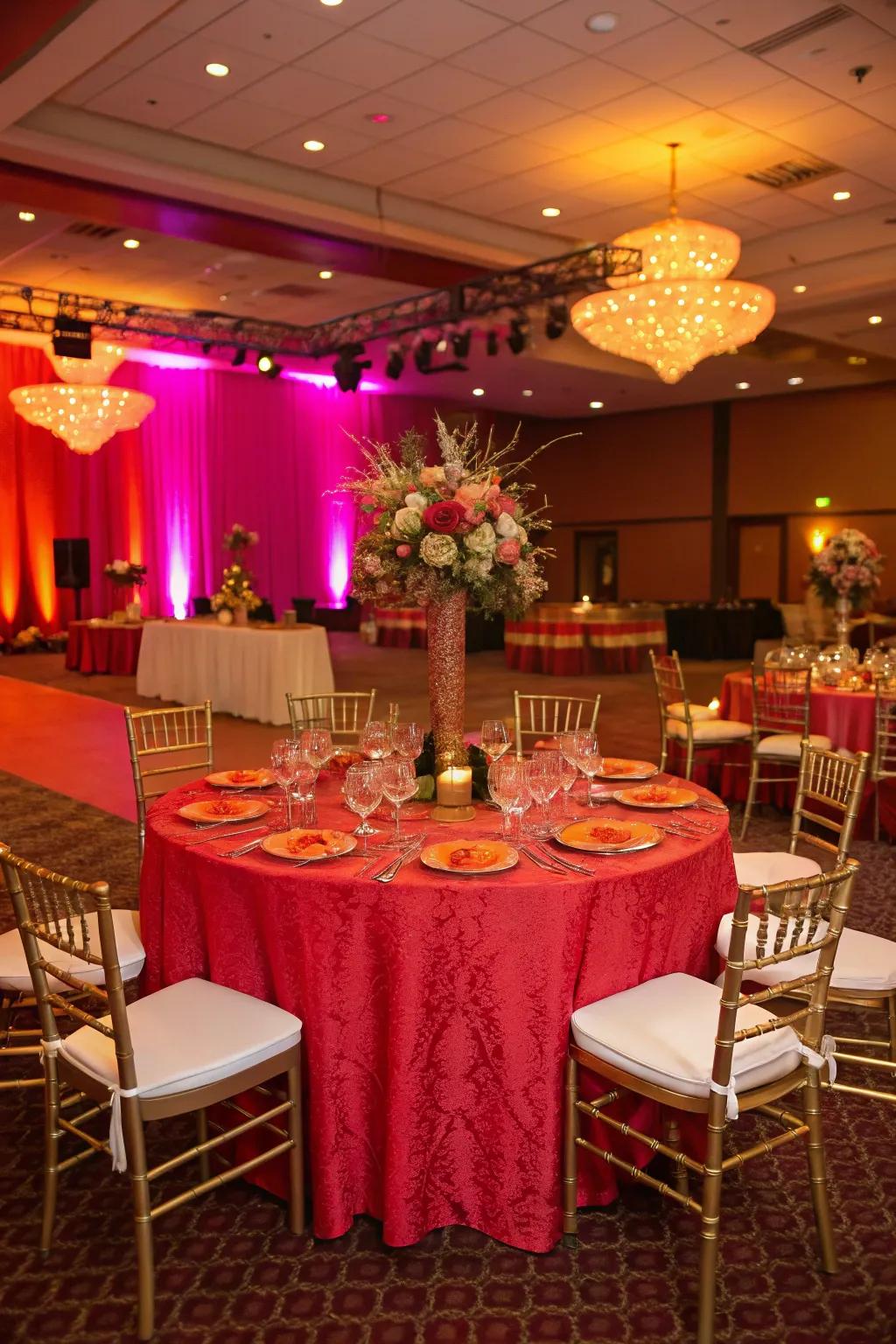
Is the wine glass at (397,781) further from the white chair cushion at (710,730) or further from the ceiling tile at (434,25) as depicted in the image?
the ceiling tile at (434,25)

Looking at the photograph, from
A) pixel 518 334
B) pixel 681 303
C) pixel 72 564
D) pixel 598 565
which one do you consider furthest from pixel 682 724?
pixel 598 565

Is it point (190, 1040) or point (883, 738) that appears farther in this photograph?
point (883, 738)

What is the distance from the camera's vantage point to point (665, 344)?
7.54 meters

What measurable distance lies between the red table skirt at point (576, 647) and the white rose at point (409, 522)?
1017cm

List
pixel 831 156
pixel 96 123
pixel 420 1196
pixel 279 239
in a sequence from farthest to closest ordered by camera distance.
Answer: pixel 279 239, pixel 831 156, pixel 96 123, pixel 420 1196

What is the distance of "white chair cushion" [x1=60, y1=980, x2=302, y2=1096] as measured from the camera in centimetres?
210

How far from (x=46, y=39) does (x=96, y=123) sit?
1.75m

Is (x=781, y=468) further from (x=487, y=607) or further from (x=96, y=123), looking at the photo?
(x=487, y=607)

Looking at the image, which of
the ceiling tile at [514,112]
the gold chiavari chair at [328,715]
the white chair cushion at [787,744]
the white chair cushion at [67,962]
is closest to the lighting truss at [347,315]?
the ceiling tile at [514,112]

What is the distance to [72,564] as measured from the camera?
46.2 feet

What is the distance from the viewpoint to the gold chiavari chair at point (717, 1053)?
6.57 ft

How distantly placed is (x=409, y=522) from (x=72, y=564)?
1242 cm

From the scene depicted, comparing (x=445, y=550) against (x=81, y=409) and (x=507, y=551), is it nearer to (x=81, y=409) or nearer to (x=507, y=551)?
(x=507, y=551)

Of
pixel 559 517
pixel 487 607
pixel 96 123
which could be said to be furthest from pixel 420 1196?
pixel 559 517
